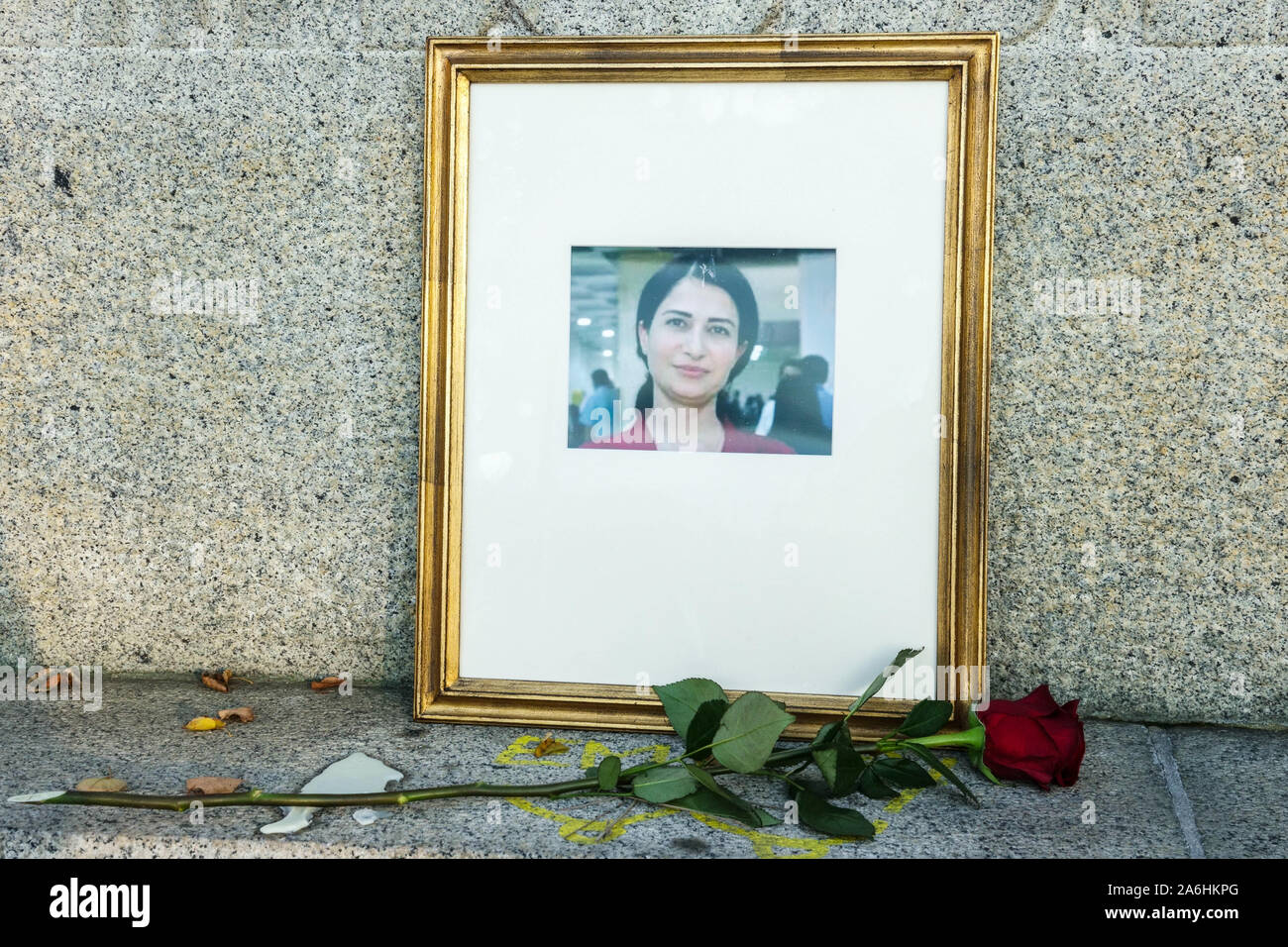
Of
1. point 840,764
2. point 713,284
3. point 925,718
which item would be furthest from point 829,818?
point 713,284

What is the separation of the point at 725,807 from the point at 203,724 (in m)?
0.57

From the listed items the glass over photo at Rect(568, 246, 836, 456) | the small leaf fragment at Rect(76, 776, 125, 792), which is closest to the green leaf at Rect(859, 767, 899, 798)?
the glass over photo at Rect(568, 246, 836, 456)

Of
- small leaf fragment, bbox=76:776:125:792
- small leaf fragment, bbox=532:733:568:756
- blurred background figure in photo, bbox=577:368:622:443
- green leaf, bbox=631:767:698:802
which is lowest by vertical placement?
small leaf fragment, bbox=76:776:125:792

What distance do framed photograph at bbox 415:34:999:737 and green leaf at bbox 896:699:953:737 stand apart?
0.05m

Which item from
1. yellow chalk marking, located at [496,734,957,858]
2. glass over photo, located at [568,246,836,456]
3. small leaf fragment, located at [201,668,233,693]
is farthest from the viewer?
small leaf fragment, located at [201,668,233,693]

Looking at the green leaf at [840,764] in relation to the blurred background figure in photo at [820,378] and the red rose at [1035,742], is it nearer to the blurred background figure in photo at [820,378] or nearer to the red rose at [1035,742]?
the red rose at [1035,742]

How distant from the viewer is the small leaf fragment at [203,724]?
98 centimetres

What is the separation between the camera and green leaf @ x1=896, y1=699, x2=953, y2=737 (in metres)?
0.86

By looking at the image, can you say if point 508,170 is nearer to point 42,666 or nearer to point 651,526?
point 651,526

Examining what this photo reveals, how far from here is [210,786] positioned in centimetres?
82

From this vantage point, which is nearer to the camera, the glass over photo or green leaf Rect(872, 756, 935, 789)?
green leaf Rect(872, 756, 935, 789)

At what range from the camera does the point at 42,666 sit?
113 cm

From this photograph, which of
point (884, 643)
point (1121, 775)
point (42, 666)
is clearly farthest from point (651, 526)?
point (42, 666)

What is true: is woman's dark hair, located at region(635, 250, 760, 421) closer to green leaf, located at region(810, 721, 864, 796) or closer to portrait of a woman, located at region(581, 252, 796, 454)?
portrait of a woman, located at region(581, 252, 796, 454)
